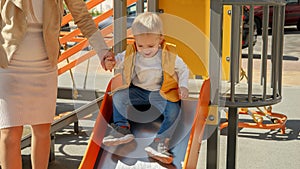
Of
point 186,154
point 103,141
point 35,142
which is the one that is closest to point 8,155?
point 35,142

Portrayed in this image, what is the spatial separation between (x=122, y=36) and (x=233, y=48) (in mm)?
1503

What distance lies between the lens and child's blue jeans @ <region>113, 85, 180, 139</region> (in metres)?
3.39

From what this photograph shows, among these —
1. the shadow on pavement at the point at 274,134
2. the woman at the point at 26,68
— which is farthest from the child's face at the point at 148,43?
the shadow on pavement at the point at 274,134

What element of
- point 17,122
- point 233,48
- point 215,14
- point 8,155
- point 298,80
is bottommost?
point 298,80

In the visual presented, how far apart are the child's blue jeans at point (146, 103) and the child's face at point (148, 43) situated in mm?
259

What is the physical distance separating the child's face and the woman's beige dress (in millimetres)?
709

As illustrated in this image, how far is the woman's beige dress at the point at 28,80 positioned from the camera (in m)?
2.76

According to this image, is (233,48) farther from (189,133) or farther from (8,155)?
(8,155)

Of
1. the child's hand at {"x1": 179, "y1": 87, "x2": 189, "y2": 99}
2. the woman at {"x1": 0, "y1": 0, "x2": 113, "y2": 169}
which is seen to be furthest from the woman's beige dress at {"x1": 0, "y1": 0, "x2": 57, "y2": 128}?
the child's hand at {"x1": 179, "y1": 87, "x2": 189, "y2": 99}

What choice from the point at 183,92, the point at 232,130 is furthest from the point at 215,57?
the point at 232,130

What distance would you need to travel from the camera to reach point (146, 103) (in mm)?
3525

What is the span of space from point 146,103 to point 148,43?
426mm

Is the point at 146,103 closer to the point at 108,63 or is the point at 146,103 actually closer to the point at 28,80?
the point at 108,63

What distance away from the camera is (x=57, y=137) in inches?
210
